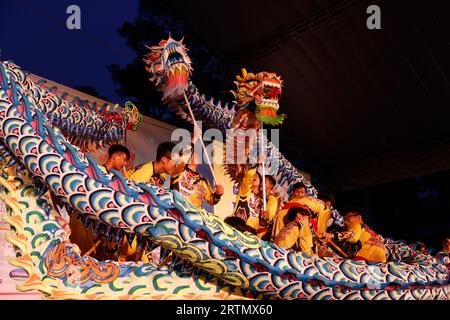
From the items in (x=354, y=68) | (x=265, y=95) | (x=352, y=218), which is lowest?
(x=352, y=218)

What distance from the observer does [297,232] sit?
7.48 feet

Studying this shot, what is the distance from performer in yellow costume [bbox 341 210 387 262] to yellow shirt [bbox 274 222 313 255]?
76 cm

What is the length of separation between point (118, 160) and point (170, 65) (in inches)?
26.4

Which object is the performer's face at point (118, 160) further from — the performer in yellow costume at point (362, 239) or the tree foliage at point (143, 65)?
the tree foliage at point (143, 65)

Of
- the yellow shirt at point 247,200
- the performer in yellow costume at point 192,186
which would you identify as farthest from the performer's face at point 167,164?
the yellow shirt at point 247,200

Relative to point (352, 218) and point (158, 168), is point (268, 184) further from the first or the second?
point (158, 168)

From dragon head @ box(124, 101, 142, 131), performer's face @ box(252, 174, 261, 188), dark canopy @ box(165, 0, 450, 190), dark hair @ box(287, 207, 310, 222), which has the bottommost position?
dark hair @ box(287, 207, 310, 222)

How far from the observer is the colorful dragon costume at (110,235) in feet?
5.27

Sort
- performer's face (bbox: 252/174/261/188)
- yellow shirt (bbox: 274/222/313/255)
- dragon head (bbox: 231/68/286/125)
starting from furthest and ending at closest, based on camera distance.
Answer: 1. performer's face (bbox: 252/174/261/188)
2. dragon head (bbox: 231/68/286/125)
3. yellow shirt (bbox: 274/222/313/255)

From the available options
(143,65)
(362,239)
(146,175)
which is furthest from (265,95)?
(143,65)

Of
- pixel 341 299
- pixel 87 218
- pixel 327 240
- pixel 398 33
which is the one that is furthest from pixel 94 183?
pixel 398 33

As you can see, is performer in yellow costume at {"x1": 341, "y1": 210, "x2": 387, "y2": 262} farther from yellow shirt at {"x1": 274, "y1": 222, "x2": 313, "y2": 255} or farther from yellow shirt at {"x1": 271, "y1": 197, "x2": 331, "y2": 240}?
yellow shirt at {"x1": 274, "y1": 222, "x2": 313, "y2": 255}

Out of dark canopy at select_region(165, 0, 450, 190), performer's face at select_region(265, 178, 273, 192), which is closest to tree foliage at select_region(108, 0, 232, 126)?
dark canopy at select_region(165, 0, 450, 190)

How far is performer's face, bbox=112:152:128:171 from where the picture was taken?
8.54ft
